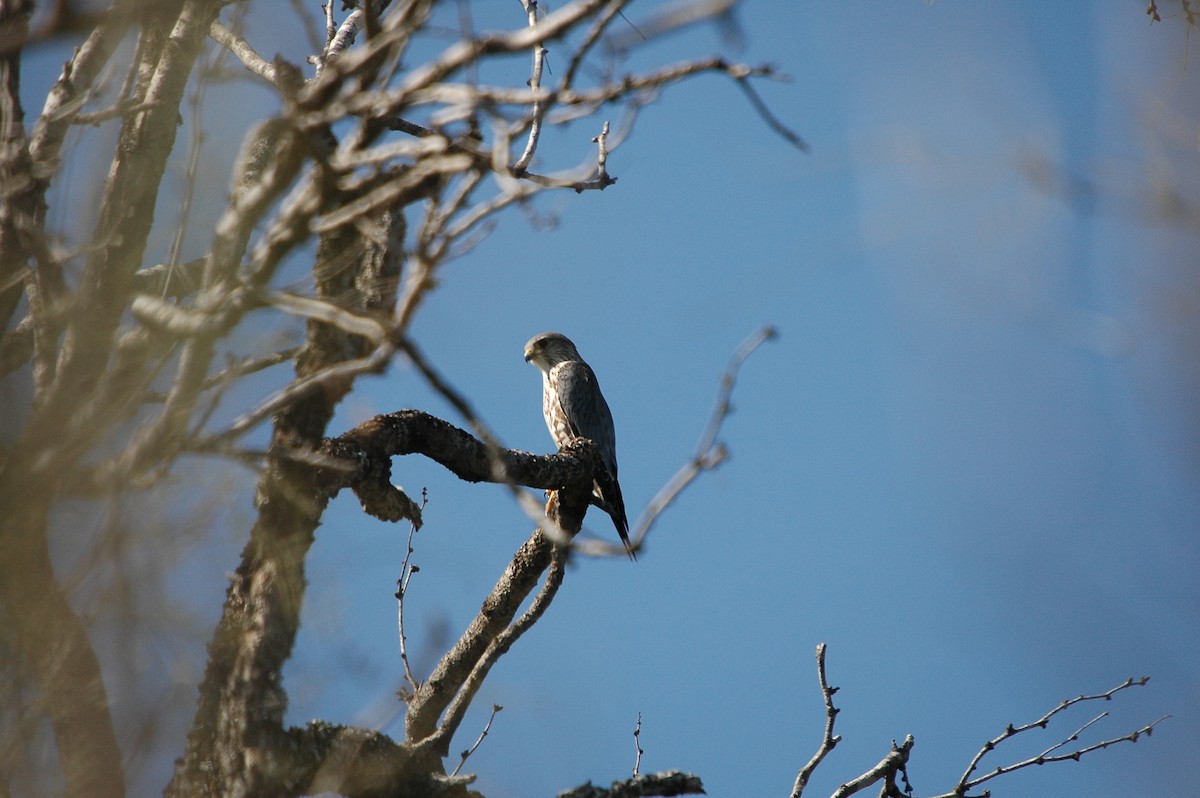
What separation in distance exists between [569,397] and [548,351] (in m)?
0.76

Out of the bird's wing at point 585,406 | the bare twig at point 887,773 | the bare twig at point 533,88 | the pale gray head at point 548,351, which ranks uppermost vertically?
the pale gray head at point 548,351

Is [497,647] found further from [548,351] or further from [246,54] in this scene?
[548,351]

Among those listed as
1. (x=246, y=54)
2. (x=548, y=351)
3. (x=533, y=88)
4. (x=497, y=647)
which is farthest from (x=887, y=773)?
(x=548, y=351)

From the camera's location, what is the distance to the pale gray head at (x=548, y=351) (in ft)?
25.1

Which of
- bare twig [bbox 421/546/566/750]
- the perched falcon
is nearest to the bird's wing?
the perched falcon

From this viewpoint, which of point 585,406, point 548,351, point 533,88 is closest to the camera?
point 533,88

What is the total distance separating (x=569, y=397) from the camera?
7070 mm

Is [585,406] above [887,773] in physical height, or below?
above

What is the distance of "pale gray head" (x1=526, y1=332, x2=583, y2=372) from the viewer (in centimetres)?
765

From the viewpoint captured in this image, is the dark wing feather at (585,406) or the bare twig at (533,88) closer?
the bare twig at (533,88)

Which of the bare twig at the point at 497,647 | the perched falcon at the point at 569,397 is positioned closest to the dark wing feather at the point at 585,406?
the perched falcon at the point at 569,397

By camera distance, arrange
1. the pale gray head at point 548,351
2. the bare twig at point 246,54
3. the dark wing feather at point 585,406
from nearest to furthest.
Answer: the bare twig at point 246,54
the dark wing feather at point 585,406
the pale gray head at point 548,351

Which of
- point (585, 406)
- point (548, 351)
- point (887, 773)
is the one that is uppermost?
point (548, 351)

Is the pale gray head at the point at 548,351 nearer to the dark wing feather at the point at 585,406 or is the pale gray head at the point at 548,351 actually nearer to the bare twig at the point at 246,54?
the dark wing feather at the point at 585,406
